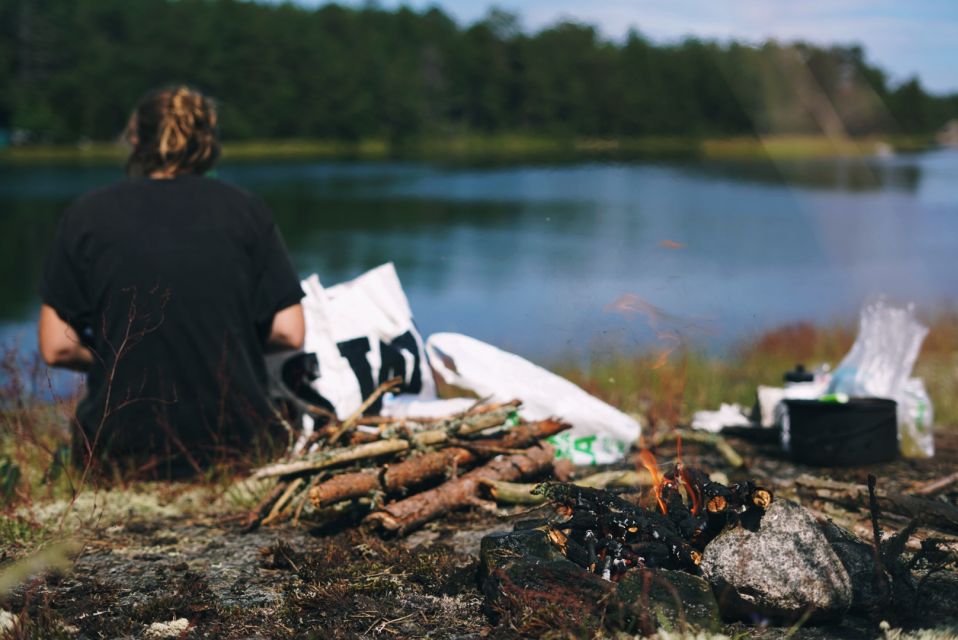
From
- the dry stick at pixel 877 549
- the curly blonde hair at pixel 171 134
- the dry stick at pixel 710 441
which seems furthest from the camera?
the dry stick at pixel 710 441

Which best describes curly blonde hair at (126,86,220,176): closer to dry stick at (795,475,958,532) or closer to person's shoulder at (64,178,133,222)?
person's shoulder at (64,178,133,222)

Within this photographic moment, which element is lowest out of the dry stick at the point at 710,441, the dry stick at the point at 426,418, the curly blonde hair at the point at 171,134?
the dry stick at the point at 710,441

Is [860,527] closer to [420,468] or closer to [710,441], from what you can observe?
[710,441]

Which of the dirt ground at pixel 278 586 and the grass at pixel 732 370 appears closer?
the dirt ground at pixel 278 586

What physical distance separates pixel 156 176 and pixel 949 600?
330cm

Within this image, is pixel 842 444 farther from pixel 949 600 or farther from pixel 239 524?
pixel 239 524

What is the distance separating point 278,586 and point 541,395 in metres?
1.76

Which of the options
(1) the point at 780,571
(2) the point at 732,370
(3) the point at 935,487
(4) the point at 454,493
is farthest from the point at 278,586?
(2) the point at 732,370

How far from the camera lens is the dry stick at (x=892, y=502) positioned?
320 cm

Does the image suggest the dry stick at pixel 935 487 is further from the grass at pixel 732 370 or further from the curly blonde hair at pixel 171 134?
the curly blonde hair at pixel 171 134

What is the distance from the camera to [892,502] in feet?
11.3

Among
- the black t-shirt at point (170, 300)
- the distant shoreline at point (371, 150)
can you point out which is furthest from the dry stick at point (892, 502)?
the distant shoreline at point (371, 150)

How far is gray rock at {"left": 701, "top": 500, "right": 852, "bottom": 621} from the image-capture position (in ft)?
9.12

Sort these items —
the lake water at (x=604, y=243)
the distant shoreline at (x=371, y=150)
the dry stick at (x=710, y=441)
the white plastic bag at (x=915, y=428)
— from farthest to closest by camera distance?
1. the distant shoreline at (x=371, y=150)
2. the lake water at (x=604, y=243)
3. the white plastic bag at (x=915, y=428)
4. the dry stick at (x=710, y=441)
